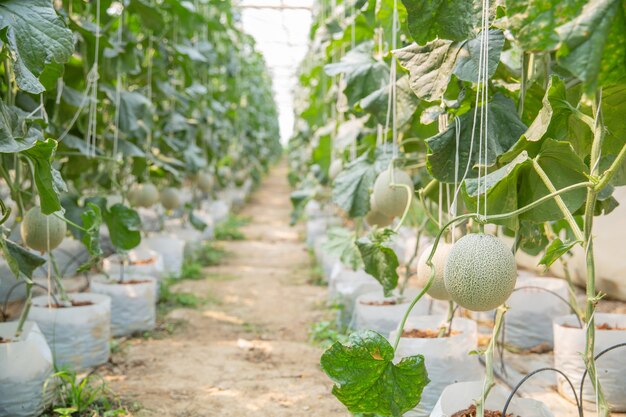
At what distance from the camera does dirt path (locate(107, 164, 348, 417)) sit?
3057 mm

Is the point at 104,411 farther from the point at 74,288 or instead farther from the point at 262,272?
the point at 262,272

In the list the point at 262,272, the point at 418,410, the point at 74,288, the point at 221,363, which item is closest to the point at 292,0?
the point at 262,272

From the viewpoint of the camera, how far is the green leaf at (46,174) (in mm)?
1829

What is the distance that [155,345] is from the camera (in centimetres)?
403

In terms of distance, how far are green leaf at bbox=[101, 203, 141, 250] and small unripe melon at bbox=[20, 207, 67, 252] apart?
0.78m

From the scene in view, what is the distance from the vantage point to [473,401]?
2.12 meters

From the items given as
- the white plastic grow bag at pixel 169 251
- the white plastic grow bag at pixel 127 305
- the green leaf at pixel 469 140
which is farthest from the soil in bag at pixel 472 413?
the white plastic grow bag at pixel 169 251

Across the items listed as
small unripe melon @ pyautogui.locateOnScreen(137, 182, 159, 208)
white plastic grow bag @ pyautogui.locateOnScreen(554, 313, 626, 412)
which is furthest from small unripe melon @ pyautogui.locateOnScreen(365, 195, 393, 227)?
small unripe melon @ pyautogui.locateOnScreen(137, 182, 159, 208)

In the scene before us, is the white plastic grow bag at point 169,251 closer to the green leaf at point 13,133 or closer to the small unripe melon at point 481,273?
the green leaf at point 13,133

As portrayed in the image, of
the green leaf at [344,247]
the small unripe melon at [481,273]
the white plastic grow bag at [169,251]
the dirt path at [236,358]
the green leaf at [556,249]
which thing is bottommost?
the dirt path at [236,358]

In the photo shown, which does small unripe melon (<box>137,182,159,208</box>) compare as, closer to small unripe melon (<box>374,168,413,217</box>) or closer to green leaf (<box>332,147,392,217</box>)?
green leaf (<box>332,147,392,217</box>)

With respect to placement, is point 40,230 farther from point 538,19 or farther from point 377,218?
point 538,19

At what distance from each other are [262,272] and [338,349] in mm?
5280

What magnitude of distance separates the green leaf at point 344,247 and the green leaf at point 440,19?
161 cm
